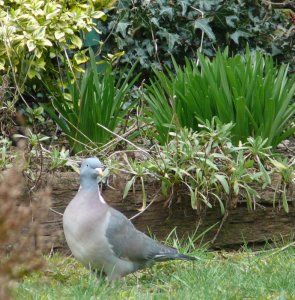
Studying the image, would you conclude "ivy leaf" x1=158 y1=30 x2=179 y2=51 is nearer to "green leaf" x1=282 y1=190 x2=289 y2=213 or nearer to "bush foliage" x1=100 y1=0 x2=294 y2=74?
"bush foliage" x1=100 y1=0 x2=294 y2=74

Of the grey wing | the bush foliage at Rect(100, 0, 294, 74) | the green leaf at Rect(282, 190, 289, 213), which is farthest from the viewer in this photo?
the bush foliage at Rect(100, 0, 294, 74)

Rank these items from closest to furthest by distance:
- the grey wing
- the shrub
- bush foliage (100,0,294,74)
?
the grey wing → the shrub → bush foliage (100,0,294,74)

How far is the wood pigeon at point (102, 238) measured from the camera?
4699 mm

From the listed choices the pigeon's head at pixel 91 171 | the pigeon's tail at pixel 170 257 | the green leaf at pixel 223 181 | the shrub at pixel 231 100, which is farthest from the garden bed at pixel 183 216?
the pigeon's head at pixel 91 171

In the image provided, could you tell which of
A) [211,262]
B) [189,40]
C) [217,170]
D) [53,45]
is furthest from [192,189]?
[189,40]

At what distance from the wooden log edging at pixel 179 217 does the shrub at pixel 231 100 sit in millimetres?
488

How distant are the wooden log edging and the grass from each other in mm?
307

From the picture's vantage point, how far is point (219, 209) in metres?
5.95

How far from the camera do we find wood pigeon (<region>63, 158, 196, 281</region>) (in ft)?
15.4

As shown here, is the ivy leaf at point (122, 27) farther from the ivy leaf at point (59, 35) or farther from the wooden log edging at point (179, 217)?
the wooden log edging at point (179, 217)

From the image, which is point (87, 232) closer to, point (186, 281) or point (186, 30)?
point (186, 281)

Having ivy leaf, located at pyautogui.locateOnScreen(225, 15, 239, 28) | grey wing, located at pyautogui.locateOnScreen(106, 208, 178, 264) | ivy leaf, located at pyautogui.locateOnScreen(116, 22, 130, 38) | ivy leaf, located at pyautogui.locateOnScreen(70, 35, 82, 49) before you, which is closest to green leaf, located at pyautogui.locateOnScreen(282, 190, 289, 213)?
grey wing, located at pyautogui.locateOnScreen(106, 208, 178, 264)

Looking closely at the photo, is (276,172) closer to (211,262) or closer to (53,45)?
(211,262)

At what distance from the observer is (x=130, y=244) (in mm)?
4871
